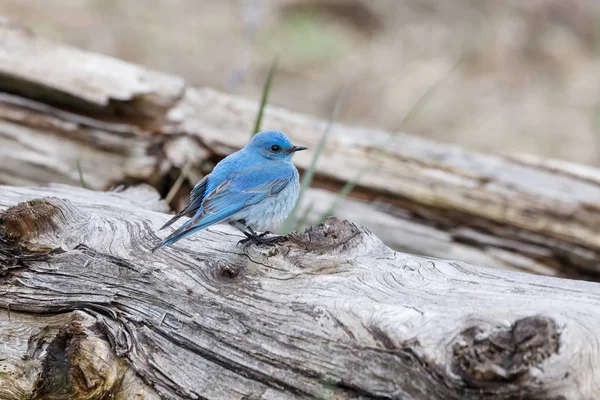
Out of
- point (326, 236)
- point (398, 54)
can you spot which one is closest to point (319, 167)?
point (326, 236)

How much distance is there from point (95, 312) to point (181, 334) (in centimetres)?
39

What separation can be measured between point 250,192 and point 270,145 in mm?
443

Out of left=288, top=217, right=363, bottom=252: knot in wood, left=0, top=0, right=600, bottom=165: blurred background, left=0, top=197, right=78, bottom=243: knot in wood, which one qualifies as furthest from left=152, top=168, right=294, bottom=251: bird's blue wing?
left=0, top=0, right=600, bottom=165: blurred background

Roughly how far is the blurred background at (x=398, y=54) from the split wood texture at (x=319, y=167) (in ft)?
11.3

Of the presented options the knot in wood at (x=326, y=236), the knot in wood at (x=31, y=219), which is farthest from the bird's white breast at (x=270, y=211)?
the knot in wood at (x=31, y=219)

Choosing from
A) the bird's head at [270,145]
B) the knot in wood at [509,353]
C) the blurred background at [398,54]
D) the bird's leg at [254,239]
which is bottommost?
the blurred background at [398,54]

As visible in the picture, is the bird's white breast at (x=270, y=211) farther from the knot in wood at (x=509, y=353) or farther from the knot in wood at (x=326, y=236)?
the knot in wood at (x=509, y=353)

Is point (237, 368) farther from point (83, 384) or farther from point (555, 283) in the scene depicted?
point (555, 283)

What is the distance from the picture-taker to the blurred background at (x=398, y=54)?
336 inches

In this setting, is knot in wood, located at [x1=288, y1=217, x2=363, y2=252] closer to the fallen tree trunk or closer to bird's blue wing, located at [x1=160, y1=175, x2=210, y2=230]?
the fallen tree trunk

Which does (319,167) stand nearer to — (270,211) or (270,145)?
(270,145)

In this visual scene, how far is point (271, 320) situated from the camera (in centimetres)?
273

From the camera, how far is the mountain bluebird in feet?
10.4

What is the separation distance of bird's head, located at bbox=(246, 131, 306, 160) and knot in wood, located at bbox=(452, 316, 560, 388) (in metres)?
1.70
